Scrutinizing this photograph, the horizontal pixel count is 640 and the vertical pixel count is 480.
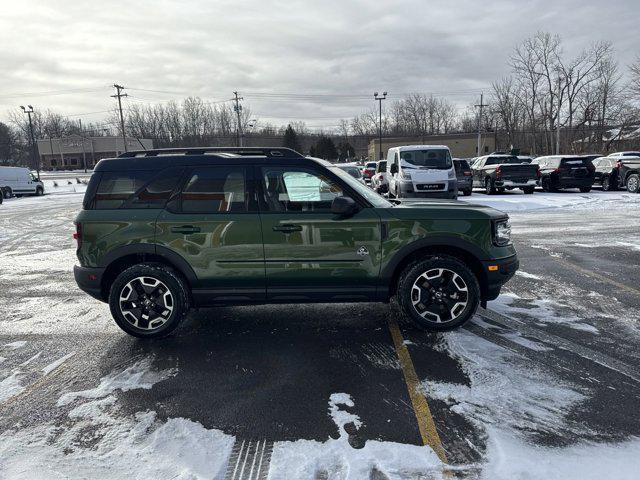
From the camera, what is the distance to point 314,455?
2650 millimetres

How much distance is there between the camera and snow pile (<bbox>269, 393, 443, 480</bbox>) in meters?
2.48

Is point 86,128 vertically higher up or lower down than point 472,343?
higher up

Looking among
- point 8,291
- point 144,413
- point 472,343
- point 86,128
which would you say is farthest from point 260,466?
point 86,128

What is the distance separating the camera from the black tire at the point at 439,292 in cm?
444

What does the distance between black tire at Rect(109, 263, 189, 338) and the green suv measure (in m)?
0.01

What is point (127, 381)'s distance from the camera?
3693mm

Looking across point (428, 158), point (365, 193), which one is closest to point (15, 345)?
point (365, 193)

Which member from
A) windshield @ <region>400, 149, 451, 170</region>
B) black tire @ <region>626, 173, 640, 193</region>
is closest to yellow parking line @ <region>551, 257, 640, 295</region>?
windshield @ <region>400, 149, 451, 170</region>

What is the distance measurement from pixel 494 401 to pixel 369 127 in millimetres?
122215

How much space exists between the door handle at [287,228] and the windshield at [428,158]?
11.7m

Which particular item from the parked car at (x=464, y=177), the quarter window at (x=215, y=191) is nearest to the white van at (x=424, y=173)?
the parked car at (x=464, y=177)

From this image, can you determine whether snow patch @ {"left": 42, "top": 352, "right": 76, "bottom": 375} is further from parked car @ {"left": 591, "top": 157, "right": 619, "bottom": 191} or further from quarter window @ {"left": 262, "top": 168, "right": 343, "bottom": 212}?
parked car @ {"left": 591, "top": 157, "right": 619, "bottom": 191}

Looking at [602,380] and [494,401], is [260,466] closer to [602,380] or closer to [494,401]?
[494,401]

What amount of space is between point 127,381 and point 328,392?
1743mm
